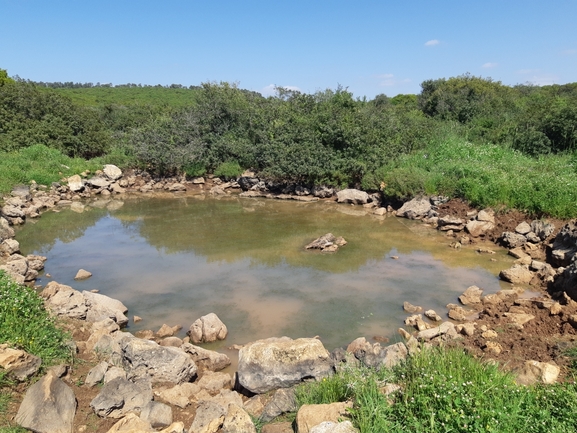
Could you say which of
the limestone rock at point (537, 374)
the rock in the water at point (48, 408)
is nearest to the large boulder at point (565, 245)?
the limestone rock at point (537, 374)

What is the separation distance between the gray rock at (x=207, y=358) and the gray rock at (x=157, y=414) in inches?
72.3

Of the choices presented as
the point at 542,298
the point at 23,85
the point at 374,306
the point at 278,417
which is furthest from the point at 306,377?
the point at 23,85

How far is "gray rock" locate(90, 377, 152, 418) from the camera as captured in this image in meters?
5.50

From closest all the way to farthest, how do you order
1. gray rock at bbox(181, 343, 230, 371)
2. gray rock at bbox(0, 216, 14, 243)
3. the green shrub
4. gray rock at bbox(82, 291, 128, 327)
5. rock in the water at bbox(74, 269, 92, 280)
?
1. gray rock at bbox(181, 343, 230, 371)
2. gray rock at bbox(82, 291, 128, 327)
3. rock in the water at bbox(74, 269, 92, 280)
4. gray rock at bbox(0, 216, 14, 243)
5. the green shrub

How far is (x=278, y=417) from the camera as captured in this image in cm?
552

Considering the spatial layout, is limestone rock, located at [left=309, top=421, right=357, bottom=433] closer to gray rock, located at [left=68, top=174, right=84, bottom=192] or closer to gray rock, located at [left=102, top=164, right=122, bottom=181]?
gray rock, located at [left=68, top=174, right=84, bottom=192]

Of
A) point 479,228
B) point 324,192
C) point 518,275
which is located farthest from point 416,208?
point 518,275

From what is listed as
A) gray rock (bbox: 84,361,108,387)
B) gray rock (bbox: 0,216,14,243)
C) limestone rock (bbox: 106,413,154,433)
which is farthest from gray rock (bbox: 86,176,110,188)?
limestone rock (bbox: 106,413,154,433)

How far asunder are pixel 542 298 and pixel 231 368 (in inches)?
273

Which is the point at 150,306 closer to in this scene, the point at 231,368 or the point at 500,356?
the point at 231,368

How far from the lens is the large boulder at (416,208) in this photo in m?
17.0

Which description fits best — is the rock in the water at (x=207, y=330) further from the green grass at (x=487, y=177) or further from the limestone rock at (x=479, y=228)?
the green grass at (x=487, y=177)

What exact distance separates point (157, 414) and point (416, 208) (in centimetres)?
1374

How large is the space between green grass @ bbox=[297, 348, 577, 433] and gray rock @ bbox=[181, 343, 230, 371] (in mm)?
2692
